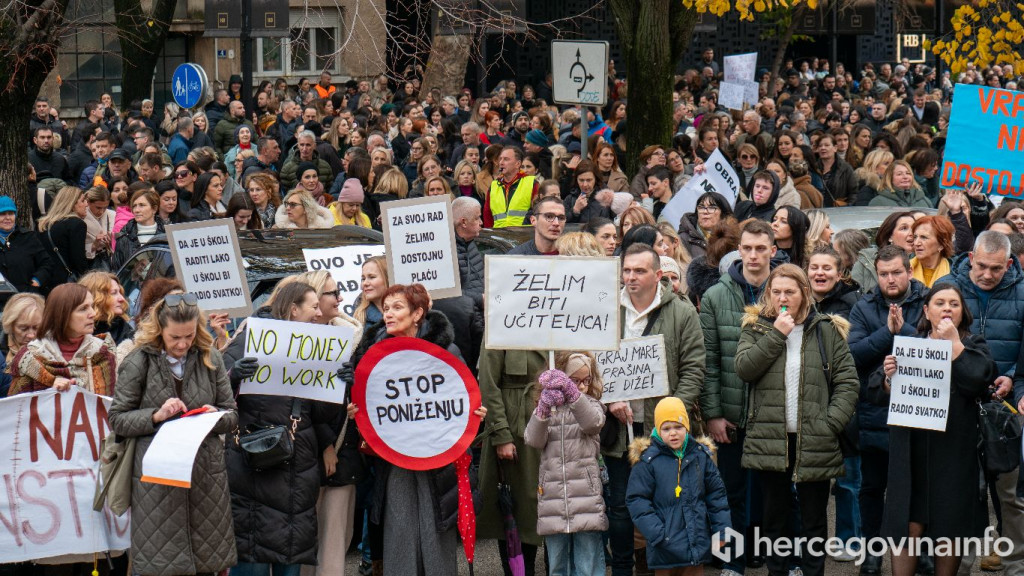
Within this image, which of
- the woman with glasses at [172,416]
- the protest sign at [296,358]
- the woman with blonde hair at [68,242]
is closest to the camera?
the woman with glasses at [172,416]

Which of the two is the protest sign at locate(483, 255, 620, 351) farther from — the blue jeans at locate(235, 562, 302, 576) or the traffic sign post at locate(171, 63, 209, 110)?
the traffic sign post at locate(171, 63, 209, 110)

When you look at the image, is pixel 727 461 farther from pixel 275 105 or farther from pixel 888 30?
pixel 888 30

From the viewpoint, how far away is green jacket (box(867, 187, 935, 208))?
12.7m

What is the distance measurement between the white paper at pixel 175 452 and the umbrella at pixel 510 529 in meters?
1.69

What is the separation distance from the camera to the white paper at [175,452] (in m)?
6.37

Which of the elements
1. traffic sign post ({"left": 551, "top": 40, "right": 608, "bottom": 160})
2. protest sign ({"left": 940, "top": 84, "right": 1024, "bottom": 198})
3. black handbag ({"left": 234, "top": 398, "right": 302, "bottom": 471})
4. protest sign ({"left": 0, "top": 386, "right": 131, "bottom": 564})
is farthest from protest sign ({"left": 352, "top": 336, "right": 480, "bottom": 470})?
traffic sign post ({"left": 551, "top": 40, "right": 608, "bottom": 160})

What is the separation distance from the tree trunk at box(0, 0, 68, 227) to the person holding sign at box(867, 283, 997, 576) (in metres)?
8.21

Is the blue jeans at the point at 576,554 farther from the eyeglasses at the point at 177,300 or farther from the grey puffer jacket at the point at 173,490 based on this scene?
the eyeglasses at the point at 177,300

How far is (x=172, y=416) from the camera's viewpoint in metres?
6.51

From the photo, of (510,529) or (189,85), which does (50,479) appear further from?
(189,85)

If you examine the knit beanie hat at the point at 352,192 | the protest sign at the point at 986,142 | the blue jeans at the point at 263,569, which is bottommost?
the blue jeans at the point at 263,569

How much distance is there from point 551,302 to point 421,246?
1674mm

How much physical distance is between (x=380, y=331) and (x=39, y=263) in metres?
5.22

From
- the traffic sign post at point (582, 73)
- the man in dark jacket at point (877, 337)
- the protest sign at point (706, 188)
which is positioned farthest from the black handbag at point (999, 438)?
the traffic sign post at point (582, 73)
